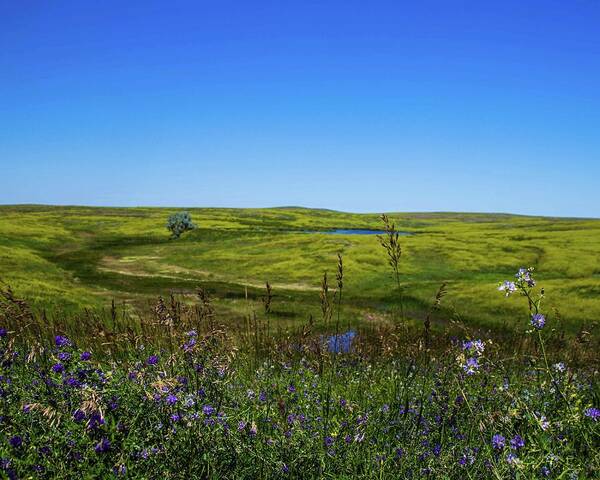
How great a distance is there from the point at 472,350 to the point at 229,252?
56.9m

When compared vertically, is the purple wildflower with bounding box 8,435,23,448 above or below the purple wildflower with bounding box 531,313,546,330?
below

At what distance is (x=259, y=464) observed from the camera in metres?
3.60

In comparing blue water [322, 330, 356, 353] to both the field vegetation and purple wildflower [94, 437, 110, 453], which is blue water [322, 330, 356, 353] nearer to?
the field vegetation

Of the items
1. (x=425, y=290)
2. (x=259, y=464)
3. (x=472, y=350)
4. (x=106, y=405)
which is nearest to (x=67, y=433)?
(x=106, y=405)

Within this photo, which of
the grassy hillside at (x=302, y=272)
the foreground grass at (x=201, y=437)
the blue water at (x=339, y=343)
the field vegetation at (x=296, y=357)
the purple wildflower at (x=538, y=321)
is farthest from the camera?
the grassy hillside at (x=302, y=272)

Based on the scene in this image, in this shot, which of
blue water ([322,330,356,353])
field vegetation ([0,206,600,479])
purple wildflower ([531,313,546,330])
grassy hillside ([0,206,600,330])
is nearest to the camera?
purple wildflower ([531,313,546,330])

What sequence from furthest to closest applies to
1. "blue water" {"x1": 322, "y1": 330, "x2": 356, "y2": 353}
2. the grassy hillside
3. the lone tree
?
the lone tree → the grassy hillside → "blue water" {"x1": 322, "y1": 330, "x2": 356, "y2": 353}

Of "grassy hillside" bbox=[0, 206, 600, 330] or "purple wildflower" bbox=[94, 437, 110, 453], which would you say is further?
"grassy hillside" bbox=[0, 206, 600, 330]

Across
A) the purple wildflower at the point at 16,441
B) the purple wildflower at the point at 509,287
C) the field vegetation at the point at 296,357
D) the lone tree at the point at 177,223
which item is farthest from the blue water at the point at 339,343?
the lone tree at the point at 177,223

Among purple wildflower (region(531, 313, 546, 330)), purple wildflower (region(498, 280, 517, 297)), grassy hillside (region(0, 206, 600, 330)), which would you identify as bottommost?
grassy hillside (region(0, 206, 600, 330))

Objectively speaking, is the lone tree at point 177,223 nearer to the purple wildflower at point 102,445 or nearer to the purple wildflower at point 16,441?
the purple wildflower at point 16,441

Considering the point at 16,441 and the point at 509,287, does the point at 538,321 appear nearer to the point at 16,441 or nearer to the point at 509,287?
the point at 509,287

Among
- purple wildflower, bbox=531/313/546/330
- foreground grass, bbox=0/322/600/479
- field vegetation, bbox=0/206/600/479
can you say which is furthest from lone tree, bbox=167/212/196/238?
purple wildflower, bbox=531/313/546/330

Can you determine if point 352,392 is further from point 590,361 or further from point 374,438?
point 590,361
